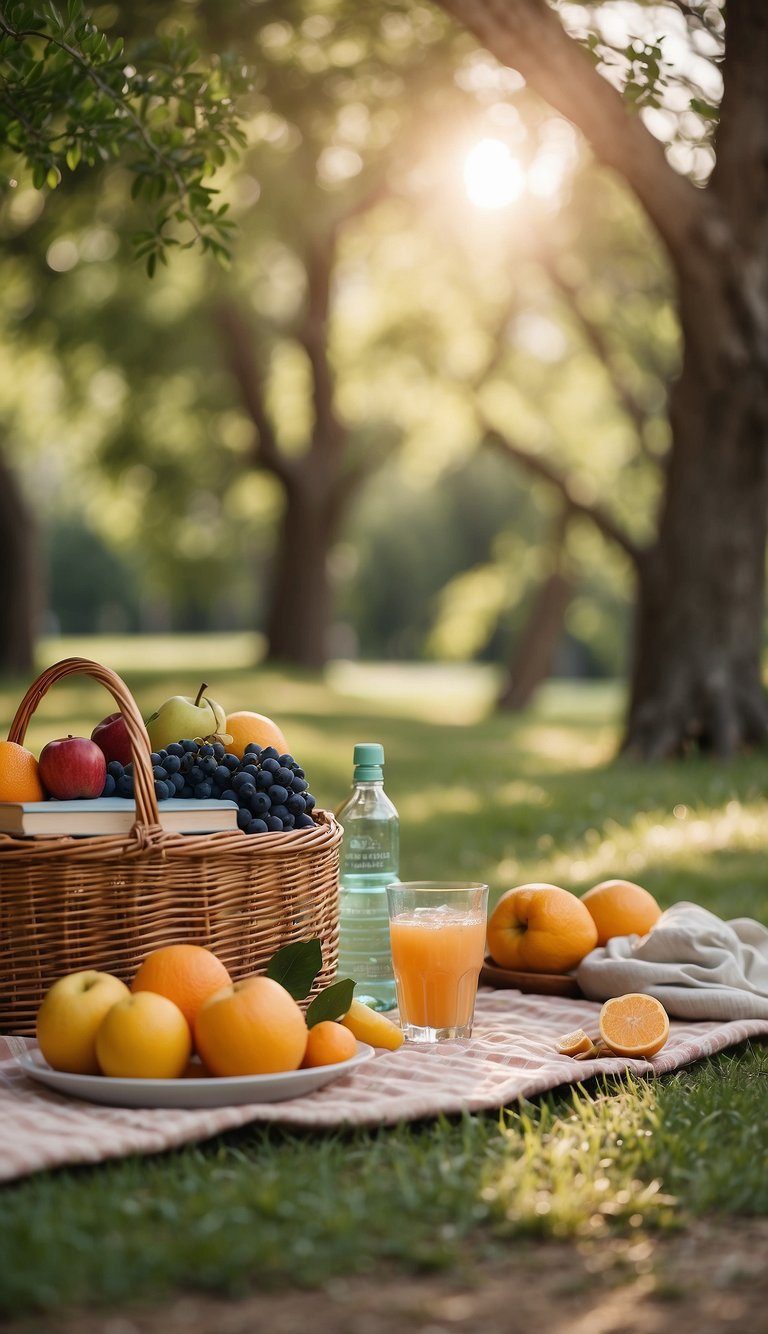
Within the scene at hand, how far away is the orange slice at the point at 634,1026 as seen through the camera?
120 inches

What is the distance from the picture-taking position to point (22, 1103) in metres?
2.61

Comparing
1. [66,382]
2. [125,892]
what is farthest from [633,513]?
[125,892]

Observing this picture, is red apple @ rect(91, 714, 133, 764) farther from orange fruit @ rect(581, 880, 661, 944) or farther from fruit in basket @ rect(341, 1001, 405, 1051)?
orange fruit @ rect(581, 880, 661, 944)

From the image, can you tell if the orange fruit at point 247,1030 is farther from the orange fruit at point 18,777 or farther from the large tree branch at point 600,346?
the large tree branch at point 600,346

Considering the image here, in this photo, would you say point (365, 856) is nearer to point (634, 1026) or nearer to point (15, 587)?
point (634, 1026)

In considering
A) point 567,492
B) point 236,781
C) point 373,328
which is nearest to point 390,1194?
point 236,781

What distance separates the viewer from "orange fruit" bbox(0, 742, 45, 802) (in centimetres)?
302

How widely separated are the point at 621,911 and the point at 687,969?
291mm

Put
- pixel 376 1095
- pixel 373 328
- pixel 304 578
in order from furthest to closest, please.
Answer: pixel 373 328 < pixel 304 578 < pixel 376 1095

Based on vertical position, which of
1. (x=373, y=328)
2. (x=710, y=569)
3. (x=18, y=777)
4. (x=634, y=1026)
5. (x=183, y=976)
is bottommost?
(x=634, y=1026)

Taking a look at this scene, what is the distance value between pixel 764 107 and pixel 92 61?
5.07 meters

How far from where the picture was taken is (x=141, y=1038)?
2.57 m

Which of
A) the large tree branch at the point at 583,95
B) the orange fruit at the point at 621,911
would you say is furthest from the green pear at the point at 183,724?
the large tree branch at the point at 583,95

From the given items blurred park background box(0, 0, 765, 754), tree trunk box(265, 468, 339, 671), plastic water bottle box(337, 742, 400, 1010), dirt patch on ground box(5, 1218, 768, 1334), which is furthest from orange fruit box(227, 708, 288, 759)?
tree trunk box(265, 468, 339, 671)
